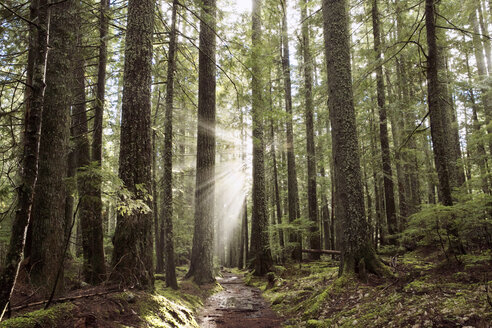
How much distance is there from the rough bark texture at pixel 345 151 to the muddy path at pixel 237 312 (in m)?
2.23

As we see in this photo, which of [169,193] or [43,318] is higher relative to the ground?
[169,193]

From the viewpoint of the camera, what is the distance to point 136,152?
582 centimetres

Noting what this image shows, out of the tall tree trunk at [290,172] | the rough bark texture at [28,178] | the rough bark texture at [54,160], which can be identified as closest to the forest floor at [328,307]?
the rough bark texture at [28,178]

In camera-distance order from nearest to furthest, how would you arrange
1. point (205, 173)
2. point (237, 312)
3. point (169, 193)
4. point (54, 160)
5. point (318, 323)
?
point (54, 160) → point (318, 323) → point (237, 312) → point (169, 193) → point (205, 173)

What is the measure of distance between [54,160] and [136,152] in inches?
55.0

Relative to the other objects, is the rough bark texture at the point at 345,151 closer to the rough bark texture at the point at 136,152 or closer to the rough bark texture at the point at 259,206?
the rough bark texture at the point at 259,206

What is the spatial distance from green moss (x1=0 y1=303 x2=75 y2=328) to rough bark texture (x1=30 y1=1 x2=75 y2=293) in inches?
55.8

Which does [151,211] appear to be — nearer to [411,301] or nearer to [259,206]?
[411,301]

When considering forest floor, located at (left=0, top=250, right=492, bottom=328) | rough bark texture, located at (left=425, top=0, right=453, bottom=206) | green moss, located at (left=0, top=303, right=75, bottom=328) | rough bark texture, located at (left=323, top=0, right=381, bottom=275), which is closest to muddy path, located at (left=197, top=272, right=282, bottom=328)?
forest floor, located at (left=0, top=250, right=492, bottom=328)

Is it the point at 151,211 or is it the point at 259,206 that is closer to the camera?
the point at 151,211

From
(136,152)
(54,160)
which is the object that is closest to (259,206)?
(136,152)

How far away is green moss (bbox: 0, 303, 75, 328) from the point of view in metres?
2.77

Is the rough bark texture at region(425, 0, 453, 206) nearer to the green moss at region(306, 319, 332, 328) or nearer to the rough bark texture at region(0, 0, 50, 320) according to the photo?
the green moss at region(306, 319, 332, 328)

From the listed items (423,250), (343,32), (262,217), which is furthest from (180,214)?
(343,32)
